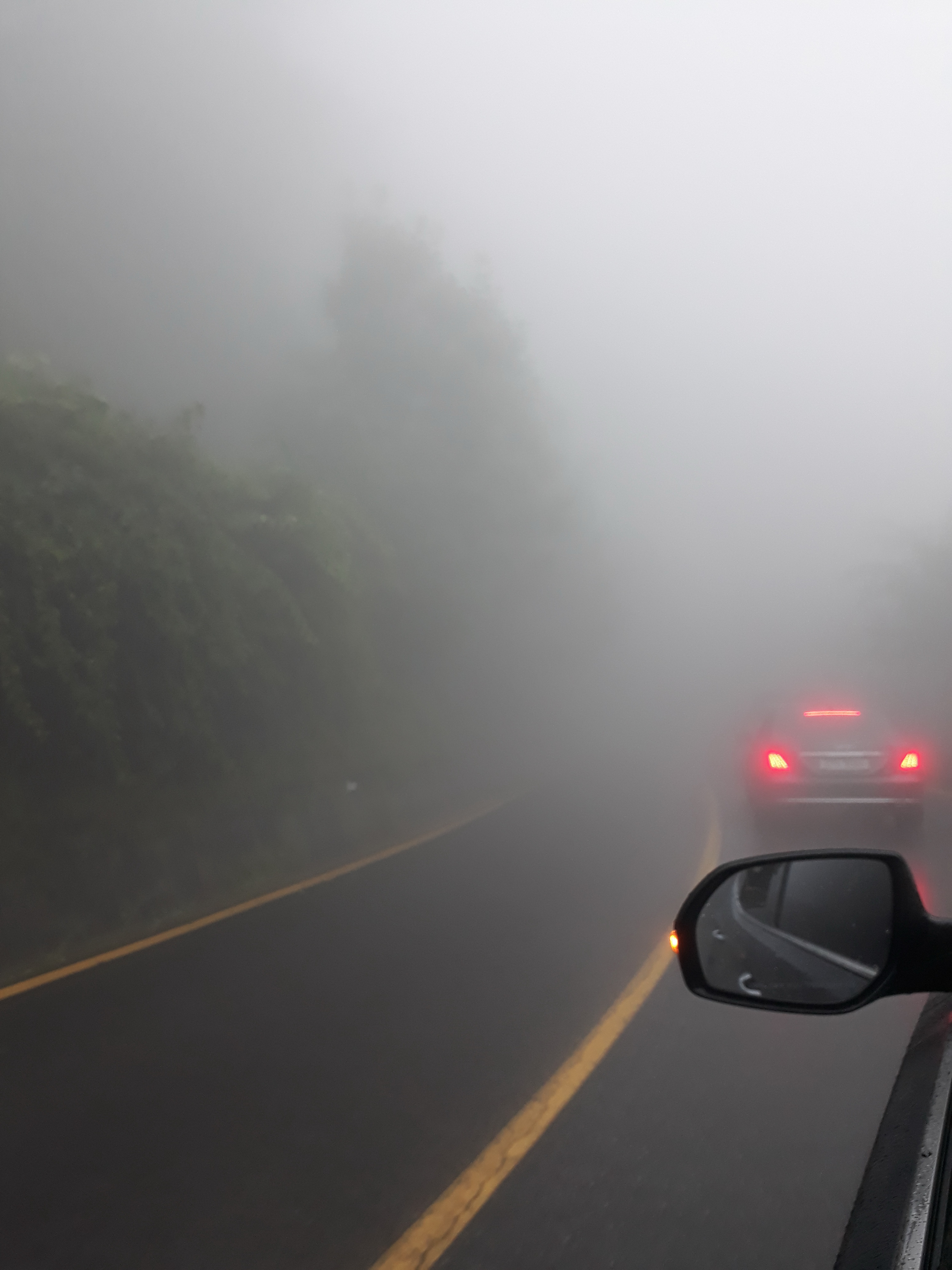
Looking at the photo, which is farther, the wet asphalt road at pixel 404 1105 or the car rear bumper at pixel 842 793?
the car rear bumper at pixel 842 793

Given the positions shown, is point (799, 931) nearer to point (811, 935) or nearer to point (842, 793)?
point (811, 935)

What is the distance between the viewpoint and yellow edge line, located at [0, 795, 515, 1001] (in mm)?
6434

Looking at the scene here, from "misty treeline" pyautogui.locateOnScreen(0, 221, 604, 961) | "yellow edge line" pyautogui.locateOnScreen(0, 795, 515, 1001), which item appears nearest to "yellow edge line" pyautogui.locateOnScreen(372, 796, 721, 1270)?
"yellow edge line" pyautogui.locateOnScreen(0, 795, 515, 1001)

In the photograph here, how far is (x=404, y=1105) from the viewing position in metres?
4.34

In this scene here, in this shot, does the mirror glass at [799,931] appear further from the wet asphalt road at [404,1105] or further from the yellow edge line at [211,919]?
the yellow edge line at [211,919]

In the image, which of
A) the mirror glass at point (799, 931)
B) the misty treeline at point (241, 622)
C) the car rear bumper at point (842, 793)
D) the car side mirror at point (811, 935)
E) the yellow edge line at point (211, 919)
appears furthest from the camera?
the car rear bumper at point (842, 793)

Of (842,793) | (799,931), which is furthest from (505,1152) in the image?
(842,793)

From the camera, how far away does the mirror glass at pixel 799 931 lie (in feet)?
6.43

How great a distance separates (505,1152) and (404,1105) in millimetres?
615

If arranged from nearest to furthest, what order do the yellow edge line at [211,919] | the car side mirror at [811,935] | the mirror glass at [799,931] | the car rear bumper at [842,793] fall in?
the car side mirror at [811,935]
the mirror glass at [799,931]
the yellow edge line at [211,919]
the car rear bumper at [842,793]

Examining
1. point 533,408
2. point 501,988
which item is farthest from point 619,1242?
point 533,408

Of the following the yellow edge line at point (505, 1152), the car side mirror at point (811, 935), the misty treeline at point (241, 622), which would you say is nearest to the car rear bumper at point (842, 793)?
the misty treeline at point (241, 622)

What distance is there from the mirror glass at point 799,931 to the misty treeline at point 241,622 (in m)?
6.33

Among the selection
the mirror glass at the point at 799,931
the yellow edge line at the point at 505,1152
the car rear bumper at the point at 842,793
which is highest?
the mirror glass at the point at 799,931
